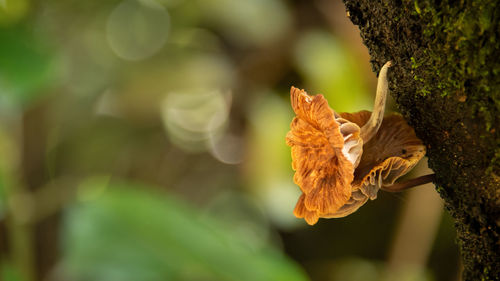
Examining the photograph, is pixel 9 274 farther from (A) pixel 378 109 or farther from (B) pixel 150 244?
(A) pixel 378 109

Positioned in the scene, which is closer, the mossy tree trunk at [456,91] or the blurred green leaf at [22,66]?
the mossy tree trunk at [456,91]

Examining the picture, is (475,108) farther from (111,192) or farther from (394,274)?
(394,274)

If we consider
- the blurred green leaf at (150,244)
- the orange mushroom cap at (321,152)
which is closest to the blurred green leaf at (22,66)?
the blurred green leaf at (150,244)

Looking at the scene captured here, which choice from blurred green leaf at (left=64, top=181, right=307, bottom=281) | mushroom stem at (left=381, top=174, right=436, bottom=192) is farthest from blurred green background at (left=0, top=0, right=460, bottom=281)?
mushroom stem at (left=381, top=174, right=436, bottom=192)

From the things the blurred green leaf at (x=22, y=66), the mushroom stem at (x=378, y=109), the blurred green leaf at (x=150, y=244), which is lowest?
the blurred green leaf at (x=150, y=244)

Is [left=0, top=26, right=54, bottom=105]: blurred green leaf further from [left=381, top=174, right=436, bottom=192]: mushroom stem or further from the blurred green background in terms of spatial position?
[left=381, top=174, right=436, bottom=192]: mushroom stem

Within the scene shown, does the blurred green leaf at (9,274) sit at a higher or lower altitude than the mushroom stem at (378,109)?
lower

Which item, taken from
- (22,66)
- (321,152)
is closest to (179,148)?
(22,66)

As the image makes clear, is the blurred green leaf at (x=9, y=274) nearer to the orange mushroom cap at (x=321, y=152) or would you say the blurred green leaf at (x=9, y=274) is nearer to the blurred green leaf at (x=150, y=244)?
the blurred green leaf at (x=150, y=244)
